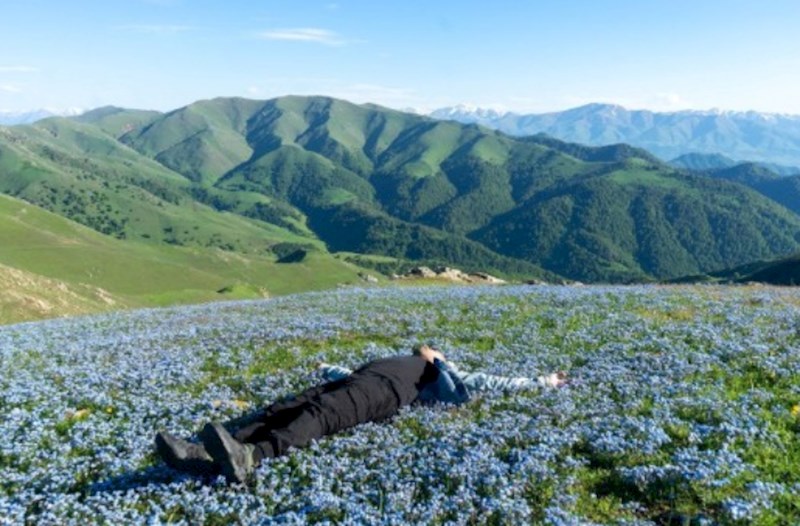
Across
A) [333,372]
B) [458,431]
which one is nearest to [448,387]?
[458,431]

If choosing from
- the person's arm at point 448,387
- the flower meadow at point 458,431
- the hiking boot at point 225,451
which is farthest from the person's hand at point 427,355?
the hiking boot at point 225,451

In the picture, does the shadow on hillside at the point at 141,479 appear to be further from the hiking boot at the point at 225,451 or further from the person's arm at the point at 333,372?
the person's arm at the point at 333,372

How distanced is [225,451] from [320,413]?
2.05 meters

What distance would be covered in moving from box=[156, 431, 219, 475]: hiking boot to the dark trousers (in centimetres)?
73

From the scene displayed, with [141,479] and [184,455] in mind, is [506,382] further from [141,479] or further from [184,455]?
[141,479]

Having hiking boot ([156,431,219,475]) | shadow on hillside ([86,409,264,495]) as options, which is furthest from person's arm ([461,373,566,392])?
shadow on hillside ([86,409,264,495])

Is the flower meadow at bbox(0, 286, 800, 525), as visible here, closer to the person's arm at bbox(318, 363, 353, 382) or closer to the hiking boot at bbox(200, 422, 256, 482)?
the hiking boot at bbox(200, 422, 256, 482)

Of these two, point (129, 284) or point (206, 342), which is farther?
point (129, 284)

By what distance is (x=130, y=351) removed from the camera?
57.8 ft

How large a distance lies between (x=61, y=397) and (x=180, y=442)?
588cm

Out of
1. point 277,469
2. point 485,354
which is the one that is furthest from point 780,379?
point 277,469

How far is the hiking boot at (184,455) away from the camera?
8.27 metres

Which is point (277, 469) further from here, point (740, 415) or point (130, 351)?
point (130, 351)

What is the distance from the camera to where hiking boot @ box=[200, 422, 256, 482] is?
8.07 metres
